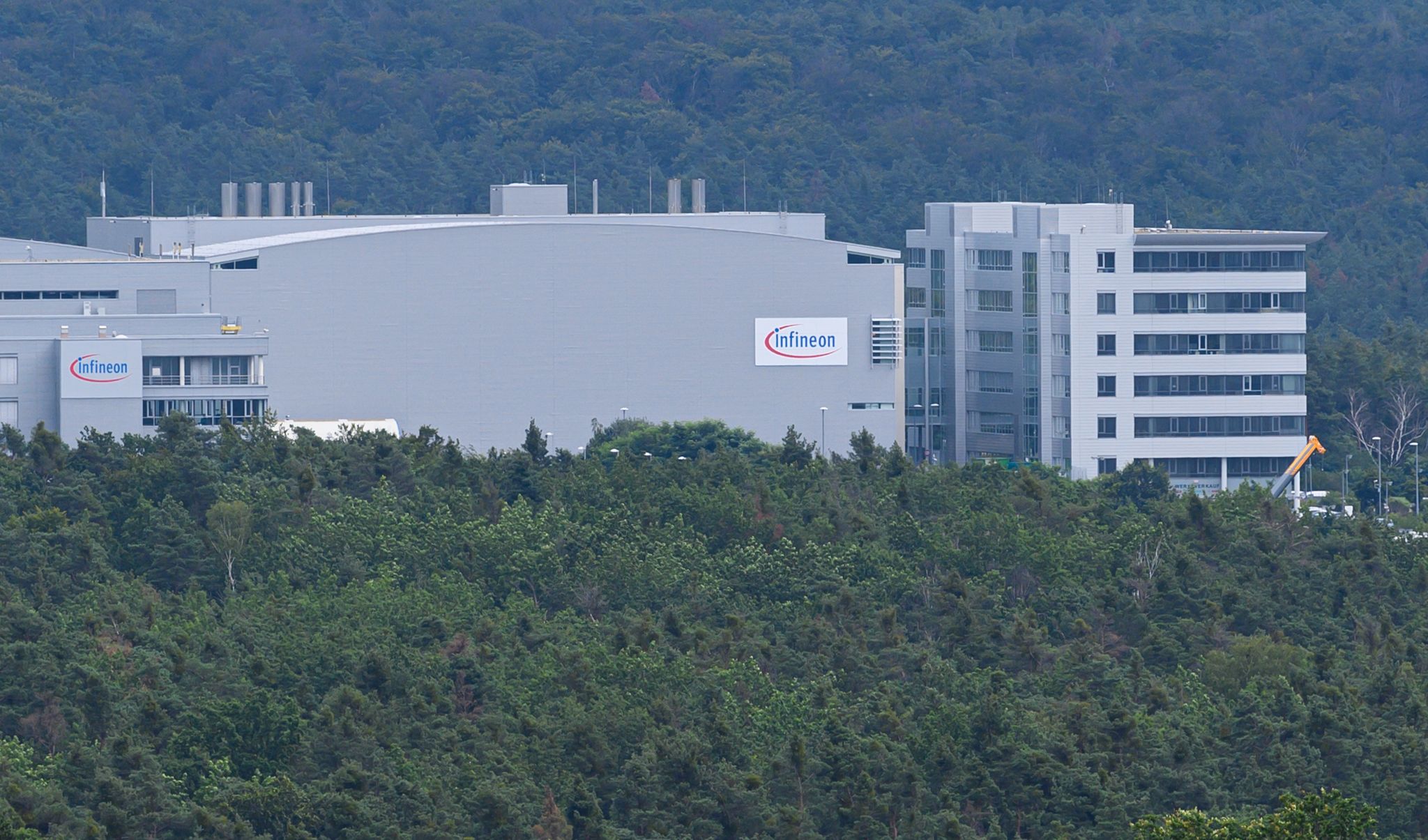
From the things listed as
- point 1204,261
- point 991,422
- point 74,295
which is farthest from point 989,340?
point 74,295

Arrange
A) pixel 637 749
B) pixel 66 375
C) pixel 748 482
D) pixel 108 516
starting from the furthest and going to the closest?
pixel 66 375
pixel 748 482
pixel 108 516
pixel 637 749

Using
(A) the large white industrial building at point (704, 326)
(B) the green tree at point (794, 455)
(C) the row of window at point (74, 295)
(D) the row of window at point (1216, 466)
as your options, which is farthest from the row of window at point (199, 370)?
(D) the row of window at point (1216, 466)

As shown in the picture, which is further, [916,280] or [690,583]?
[916,280]

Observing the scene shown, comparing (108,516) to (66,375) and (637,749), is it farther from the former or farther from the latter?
(637,749)

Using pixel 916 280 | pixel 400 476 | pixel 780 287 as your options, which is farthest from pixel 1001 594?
pixel 916 280

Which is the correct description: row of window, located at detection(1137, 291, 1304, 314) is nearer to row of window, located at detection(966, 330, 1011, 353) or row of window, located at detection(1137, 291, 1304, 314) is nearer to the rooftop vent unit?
row of window, located at detection(966, 330, 1011, 353)

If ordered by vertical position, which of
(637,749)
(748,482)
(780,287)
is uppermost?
(780,287)

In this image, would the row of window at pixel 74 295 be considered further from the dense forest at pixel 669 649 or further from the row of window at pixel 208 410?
the dense forest at pixel 669 649
